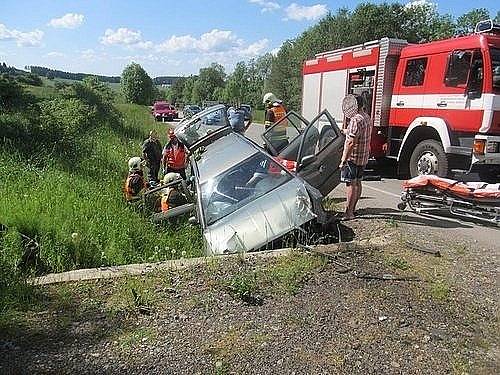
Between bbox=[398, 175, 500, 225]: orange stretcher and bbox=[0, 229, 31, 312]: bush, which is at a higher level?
bbox=[398, 175, 500, 225]: orange stretcher

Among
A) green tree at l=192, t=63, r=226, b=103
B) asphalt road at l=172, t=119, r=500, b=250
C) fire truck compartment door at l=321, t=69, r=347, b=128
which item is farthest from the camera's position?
green tree at l=192, t=63, r=226, b=103

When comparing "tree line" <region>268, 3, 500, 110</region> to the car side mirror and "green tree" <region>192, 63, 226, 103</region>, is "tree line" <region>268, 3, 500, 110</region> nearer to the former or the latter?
the car side mirror

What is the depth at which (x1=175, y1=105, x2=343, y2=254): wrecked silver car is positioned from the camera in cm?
523

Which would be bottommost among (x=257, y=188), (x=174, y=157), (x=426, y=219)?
(x=426, y=219)

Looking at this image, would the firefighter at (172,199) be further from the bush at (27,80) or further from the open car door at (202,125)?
the bush at (27,80)

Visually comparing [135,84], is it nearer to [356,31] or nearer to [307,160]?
[356,31]

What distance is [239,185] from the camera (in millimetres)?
5789

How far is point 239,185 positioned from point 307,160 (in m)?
1.34

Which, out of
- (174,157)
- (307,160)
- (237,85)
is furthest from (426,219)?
(237,85)

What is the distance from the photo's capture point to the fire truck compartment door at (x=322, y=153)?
667 centimetres

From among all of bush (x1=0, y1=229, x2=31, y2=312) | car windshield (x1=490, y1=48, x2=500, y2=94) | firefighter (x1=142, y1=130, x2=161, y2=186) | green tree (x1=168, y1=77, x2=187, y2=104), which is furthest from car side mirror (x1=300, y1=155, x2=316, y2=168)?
green tree (x1=168, y1=77, x2=187, y2=104)

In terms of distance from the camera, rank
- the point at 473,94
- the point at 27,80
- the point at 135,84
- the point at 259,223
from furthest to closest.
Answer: the point at 135,84, the point at 27,80, the point at 473,94, the point at 259,223

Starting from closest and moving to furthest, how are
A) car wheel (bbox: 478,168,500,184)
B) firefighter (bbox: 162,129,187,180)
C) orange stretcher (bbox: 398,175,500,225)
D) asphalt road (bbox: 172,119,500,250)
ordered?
asphalt road (bbox: 172,119,500,250)
orange stretcher (bbox: 398,175,500,225)
car wheel (bbox: 478,168,500,184)
firefighter (bbox: 162,129,187,180)

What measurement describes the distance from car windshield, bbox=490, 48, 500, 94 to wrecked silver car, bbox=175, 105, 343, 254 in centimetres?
342
